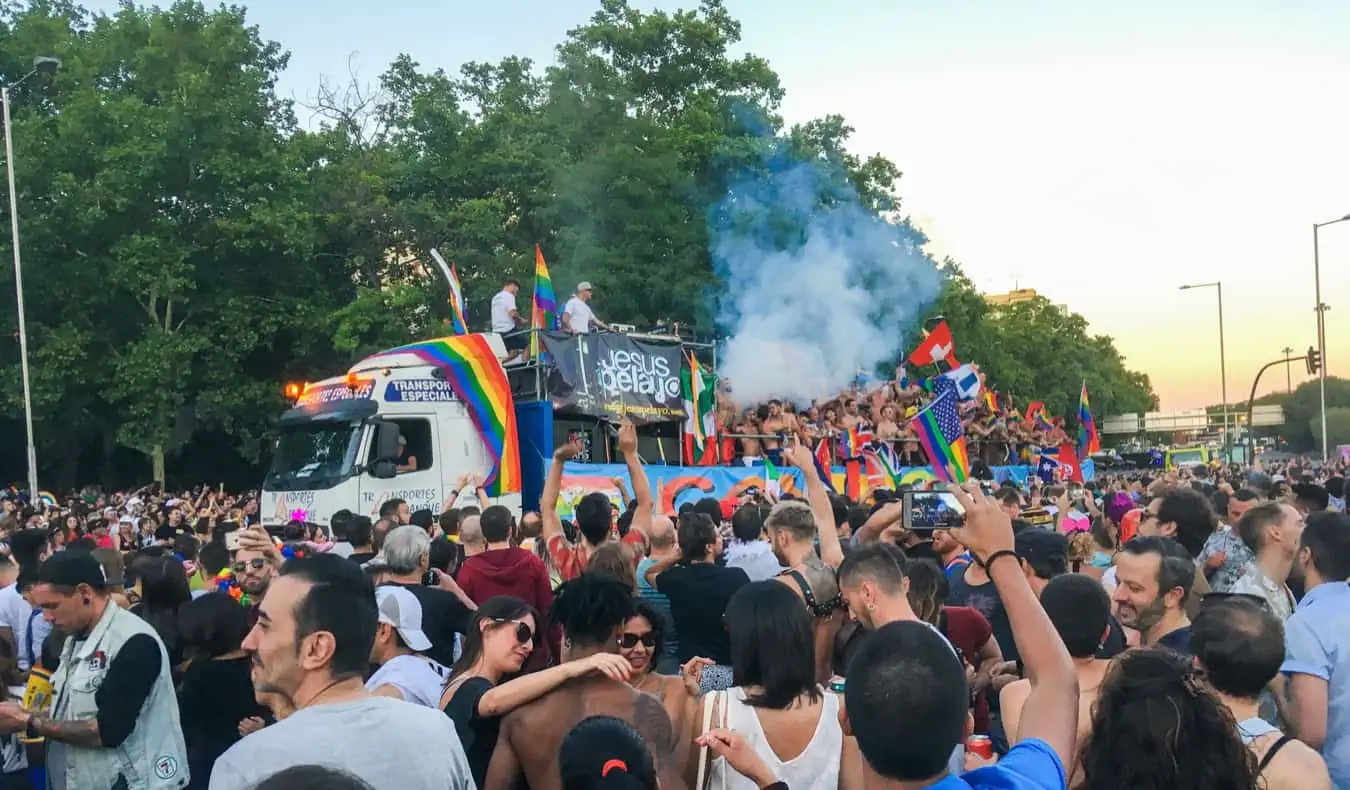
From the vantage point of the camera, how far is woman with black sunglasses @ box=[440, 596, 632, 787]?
343 cm

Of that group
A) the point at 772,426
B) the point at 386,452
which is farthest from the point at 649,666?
the point at 772,426

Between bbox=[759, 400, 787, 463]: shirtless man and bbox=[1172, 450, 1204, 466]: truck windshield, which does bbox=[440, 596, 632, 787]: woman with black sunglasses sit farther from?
bbox=[1172, 450, 1204, 466]: truck windshield

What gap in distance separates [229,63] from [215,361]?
857 centimetres

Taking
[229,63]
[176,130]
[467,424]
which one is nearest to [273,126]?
[229,63]

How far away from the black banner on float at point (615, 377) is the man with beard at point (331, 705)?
1173 cm

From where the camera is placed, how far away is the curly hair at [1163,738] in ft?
8.02

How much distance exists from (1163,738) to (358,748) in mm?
1824

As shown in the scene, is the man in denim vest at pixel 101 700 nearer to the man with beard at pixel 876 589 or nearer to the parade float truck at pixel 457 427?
the man with beard at pixel 876 589

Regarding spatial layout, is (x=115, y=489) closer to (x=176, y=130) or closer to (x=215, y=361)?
(x=215, y=361)

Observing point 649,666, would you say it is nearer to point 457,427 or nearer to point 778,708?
point 778,708

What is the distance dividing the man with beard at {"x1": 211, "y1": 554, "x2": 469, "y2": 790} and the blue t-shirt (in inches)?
49.5

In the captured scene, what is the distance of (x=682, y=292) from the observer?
1121 inches

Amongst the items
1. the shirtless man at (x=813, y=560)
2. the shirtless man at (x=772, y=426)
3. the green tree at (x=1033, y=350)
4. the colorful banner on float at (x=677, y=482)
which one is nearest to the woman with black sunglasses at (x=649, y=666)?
the shirtless man at (x=813, y=560)

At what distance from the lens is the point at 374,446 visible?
13.3m
